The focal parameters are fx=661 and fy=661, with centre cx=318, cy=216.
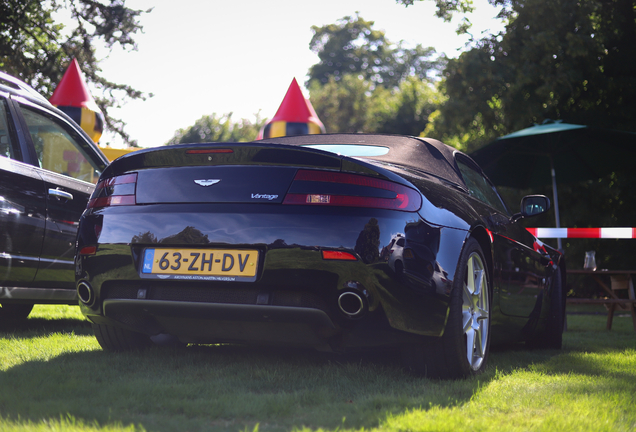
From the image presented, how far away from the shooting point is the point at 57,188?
4789mm

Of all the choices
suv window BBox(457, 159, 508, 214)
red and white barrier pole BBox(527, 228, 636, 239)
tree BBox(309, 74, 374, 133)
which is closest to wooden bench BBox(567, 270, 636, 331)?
red and white barrier pole BBox(527, 228, 636, 239)

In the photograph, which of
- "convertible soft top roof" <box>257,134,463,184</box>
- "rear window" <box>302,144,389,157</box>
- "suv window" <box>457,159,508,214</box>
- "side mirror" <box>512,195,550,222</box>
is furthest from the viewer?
"side mirror" <box>512,195,550,222</box>

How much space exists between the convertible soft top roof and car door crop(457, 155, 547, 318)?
194 mm

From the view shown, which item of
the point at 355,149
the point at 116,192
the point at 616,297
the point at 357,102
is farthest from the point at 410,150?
the point at 357,102

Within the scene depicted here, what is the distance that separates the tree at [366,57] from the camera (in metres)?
59.6

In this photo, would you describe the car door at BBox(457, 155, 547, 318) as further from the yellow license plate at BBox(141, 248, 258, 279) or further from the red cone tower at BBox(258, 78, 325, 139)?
the red cone tower at BBox(258, 78, 325, 139)

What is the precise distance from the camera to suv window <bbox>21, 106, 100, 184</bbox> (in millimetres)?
4875

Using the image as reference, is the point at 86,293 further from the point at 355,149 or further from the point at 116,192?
the point at 355,149

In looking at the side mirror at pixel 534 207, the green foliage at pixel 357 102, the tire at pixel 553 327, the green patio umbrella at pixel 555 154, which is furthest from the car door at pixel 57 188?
the green foliage at pixel 357 102

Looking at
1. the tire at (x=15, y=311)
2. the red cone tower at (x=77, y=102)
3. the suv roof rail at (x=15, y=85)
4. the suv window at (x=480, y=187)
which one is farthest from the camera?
the red cone tower at (x=77, y=102)

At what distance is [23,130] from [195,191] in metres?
2.21

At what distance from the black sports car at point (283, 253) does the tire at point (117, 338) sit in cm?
41

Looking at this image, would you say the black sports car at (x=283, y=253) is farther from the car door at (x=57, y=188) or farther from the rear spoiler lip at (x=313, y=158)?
the car door at (x=57, y=188)

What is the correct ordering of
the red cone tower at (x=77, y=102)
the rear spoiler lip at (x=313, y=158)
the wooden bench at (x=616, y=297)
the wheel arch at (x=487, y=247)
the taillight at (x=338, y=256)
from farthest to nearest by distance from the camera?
1. the red cone tower at (x=77, y=102)
2. the wooden bench at (x=616, y=297)
3. the wheel arch at (x=487, y=247)
4. the rear spoiler lip at (x=313, y=158)
5. the taillight at (x=338, y=256)
